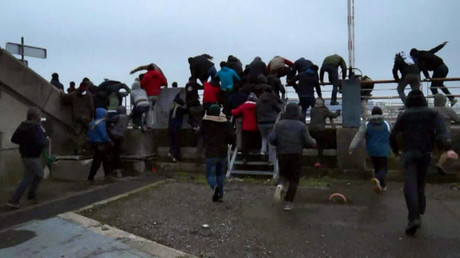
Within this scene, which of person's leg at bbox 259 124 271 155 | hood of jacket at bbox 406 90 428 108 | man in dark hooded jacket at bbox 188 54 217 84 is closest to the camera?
hood of jacket at bbox 406 90 428 108

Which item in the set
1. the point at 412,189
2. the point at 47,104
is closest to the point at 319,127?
the point at 412,189

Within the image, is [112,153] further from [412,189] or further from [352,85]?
[412,189]

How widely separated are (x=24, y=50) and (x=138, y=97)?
307cm

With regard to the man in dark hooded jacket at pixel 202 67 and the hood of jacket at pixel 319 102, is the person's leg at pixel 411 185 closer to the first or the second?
the hood of jacket at pixel 319 102

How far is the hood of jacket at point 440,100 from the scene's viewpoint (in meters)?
9.58

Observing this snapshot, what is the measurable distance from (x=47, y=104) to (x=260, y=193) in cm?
617

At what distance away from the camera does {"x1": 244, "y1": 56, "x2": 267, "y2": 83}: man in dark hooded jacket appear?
10453 millimetres

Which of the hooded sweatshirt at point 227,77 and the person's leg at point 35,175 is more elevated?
the hooded sweatshirt at point 227,77

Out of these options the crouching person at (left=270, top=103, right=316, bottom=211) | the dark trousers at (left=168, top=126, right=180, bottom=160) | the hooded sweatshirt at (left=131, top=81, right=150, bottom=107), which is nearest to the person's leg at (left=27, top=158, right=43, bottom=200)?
the hooded sweatshirt at (left=131, top=81, right=150, bottom=107)

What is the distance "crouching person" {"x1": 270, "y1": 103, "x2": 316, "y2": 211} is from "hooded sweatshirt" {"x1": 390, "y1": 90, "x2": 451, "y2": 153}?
1.72 metres

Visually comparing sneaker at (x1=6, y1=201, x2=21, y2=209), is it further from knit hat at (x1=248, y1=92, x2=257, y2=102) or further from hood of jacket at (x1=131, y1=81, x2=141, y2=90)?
knit hat at (x1=248, y1=92, x2=257, y2=102)

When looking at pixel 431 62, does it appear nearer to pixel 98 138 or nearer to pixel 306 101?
pixel 306 101

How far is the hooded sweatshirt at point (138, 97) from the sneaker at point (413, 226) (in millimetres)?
7543

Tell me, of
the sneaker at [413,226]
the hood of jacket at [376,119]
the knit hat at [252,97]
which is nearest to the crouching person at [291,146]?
the hood of jacket at [376,119]
